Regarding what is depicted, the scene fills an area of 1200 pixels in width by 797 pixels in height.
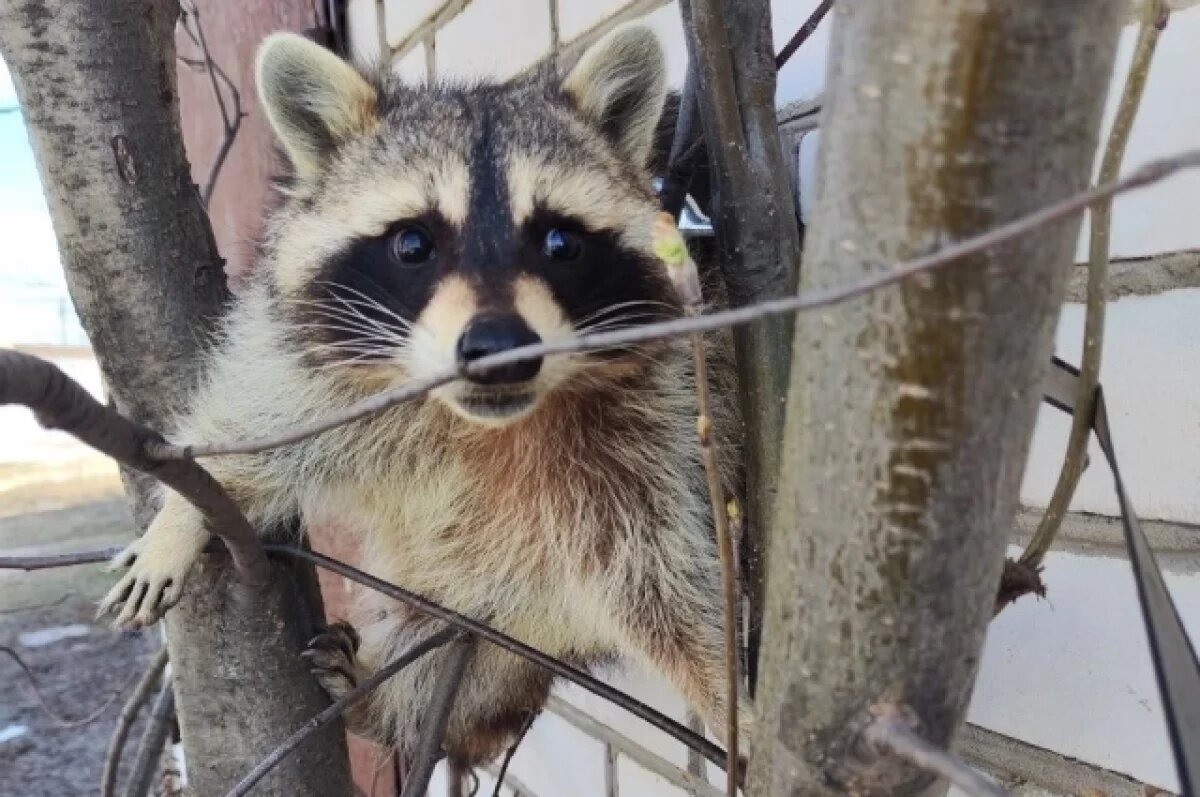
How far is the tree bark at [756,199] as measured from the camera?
595 millimetres

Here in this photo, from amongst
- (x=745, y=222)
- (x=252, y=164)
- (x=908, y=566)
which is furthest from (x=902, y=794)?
(x=252, y=164)

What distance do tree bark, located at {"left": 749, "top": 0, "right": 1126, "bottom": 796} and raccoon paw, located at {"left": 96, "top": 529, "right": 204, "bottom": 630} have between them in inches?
25.2

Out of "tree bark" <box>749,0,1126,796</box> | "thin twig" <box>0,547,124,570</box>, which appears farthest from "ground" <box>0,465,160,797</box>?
"tree bark" <box>749,0,1126,796</box>

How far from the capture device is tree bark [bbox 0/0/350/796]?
836mm

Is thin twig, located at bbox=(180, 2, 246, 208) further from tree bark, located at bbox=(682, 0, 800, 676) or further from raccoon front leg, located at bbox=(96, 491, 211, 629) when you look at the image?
tree bark, located at bbox=(682, 0, 800, 676)

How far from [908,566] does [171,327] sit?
72 centimetres

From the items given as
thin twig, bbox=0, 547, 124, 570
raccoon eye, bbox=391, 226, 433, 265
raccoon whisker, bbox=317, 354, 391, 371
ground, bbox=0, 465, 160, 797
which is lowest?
ground, bbox=0, 465, 160, 797

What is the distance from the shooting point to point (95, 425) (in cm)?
45

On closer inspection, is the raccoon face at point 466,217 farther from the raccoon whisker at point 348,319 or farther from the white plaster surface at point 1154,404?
the white plaster surface at point 1154,404

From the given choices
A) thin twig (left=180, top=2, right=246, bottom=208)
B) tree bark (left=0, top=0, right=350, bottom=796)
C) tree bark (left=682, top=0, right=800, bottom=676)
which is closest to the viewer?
tree bark (left=682, top=0, right=800, bottom=676)

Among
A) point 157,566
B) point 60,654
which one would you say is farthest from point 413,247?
point 60,654

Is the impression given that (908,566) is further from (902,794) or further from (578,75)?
(578,75)

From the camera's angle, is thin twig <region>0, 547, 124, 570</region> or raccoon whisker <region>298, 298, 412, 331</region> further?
raccoon whisker <region>298, 298, 412, 331</region>

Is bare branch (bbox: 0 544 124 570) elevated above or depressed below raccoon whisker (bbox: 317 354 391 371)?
below
